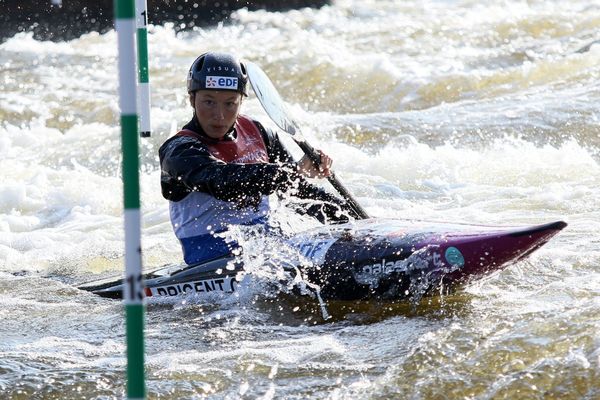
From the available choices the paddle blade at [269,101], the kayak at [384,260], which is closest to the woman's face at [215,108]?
the paddle blade at [269,101]

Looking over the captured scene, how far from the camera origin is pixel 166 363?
153 inches

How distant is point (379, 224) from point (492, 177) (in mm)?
3526

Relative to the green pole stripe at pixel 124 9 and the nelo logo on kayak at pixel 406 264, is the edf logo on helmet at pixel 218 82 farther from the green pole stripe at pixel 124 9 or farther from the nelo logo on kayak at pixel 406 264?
the green pole stripe at pixel 124 9

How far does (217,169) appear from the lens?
458 cm

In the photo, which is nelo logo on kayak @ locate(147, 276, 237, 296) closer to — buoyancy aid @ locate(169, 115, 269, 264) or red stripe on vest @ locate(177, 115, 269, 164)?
buoyancy aid @ locate(169, 115, 269, 264)

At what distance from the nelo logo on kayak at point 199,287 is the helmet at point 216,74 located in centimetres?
94

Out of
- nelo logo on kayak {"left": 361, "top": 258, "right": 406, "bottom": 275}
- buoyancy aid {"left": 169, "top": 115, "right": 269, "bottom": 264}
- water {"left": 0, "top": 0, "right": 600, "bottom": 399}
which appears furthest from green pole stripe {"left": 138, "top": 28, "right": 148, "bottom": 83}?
nelo logo on kayak {"left": 361, "top": 258, "right": 406, "bottom": 275}

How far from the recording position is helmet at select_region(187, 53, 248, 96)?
187 inches

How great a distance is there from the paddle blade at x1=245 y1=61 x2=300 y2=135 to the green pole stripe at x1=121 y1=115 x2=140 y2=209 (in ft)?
9.29

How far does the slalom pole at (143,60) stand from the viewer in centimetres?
678


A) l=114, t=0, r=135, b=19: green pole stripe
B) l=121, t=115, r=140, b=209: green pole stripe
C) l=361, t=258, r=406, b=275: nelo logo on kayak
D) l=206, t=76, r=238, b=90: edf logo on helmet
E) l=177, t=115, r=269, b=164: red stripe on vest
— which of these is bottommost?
l=361, t=258, r=406, b=275: nelo logo on kayak

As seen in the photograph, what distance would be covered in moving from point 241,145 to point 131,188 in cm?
282

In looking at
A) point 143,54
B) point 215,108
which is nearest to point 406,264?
point 215,108

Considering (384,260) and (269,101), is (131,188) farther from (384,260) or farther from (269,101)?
(269,101)
